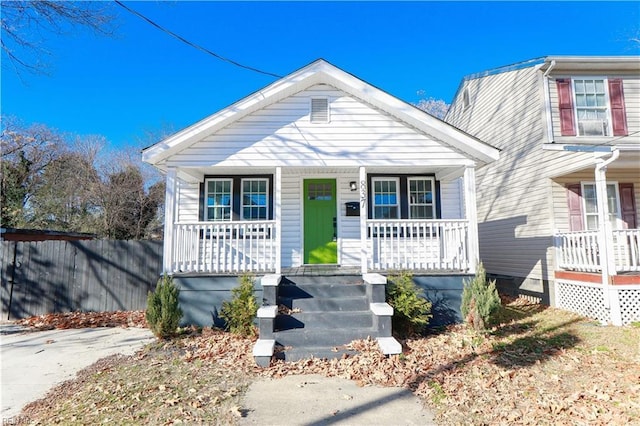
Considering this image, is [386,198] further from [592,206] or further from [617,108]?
[617,108]

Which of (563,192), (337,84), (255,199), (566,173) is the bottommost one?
(255,199)

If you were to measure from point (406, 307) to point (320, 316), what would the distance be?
153 centimetres

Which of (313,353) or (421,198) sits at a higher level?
(421,198)

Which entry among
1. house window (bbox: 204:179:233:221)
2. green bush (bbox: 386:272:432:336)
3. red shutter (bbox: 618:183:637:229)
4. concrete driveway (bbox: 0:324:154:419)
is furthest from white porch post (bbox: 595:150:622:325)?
concrete driveway (bbox: 0:324:154:419)

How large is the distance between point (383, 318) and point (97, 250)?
741cm

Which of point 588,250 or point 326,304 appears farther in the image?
point 588,250

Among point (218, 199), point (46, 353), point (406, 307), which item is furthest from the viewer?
point (218, 199)

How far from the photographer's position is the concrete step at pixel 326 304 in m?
5.94

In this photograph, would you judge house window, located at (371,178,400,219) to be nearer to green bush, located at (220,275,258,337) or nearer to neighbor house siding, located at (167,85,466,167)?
neighbor house siding, located at (167,85,466,167)

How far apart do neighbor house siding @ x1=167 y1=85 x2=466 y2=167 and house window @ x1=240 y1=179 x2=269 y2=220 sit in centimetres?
142

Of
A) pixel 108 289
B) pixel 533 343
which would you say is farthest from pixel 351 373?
pixel 108 289

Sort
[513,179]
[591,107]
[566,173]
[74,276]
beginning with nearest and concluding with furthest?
[74,276] < [566,173] < [591,107] < [513,179]

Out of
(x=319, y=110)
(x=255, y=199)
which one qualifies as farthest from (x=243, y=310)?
(x=319, y=110)

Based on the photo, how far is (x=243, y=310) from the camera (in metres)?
5.88
